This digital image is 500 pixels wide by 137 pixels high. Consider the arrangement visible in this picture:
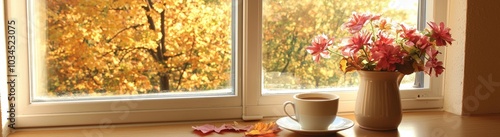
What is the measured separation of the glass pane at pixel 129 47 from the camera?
1.32 meters

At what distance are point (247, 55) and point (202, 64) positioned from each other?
128 mm

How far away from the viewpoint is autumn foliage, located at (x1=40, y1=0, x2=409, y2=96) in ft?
4.38

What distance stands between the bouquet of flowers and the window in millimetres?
190

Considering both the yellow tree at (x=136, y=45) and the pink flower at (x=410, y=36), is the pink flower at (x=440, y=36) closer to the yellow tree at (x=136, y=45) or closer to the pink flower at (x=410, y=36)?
the pink flower at (x=410, y=36)

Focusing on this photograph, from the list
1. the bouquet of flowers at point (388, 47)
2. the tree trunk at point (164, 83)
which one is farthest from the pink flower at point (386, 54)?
the tree trunk at point (164, 83)

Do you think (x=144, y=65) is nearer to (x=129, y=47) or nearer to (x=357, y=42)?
(x=129, y=47)

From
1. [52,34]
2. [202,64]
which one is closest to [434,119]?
[202,64]

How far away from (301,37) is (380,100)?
31 centimetres

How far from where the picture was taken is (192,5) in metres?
1.41

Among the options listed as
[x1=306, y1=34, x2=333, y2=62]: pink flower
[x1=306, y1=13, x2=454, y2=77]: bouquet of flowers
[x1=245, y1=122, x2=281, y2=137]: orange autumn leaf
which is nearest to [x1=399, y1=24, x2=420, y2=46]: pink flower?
[x1=306, y1=13, x2=454, y2=77]: bouquet of flowers

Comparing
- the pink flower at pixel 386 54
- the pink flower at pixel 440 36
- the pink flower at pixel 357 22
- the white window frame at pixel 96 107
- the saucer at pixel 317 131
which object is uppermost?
the pink flower at pixel 357 22

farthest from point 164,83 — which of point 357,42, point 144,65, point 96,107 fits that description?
point 357,42

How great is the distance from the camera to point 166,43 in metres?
1.40

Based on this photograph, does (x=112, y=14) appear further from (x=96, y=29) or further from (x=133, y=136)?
(x=133, y=136)
